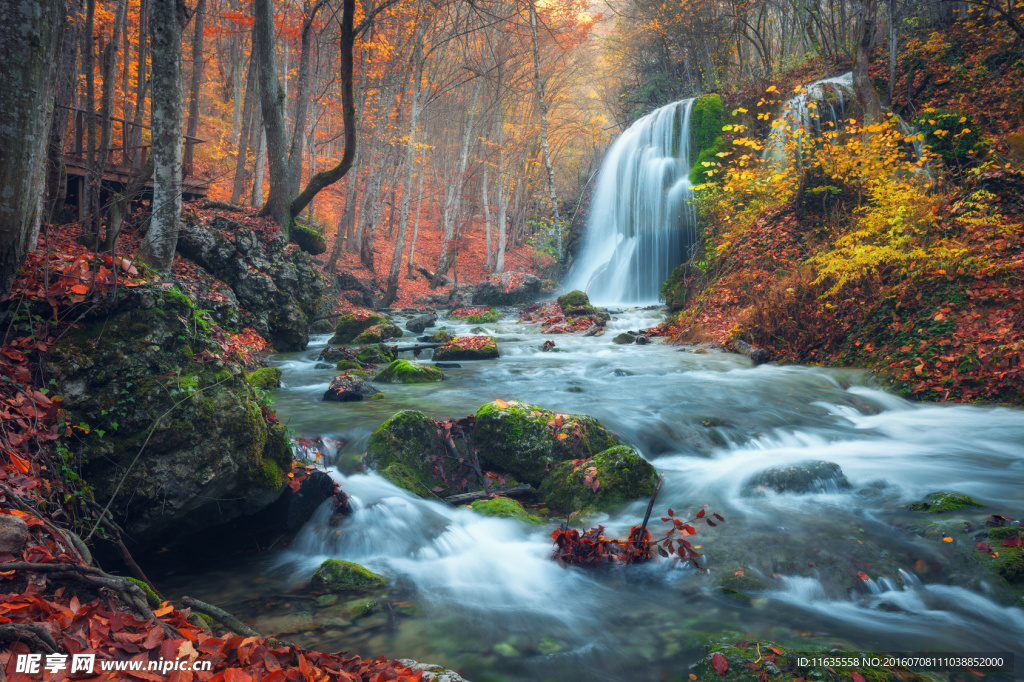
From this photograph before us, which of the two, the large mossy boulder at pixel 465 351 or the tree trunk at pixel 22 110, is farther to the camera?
the large mossy boulder at pixel 465 351

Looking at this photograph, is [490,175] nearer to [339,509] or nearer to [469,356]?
[469,356]

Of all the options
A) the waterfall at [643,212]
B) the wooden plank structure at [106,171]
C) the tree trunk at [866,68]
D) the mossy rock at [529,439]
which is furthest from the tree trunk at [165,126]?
the waterfall at [643,212]

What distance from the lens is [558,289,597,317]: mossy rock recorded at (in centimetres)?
1775

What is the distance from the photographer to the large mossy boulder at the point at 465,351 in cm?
1169

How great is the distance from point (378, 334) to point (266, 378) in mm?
5197

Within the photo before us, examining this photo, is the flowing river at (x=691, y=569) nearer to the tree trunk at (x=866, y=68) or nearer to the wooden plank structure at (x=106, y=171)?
the wooden plank structure at (x=106, y=171)

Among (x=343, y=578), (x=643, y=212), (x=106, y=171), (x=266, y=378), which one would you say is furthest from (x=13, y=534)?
(x=643, y=212)

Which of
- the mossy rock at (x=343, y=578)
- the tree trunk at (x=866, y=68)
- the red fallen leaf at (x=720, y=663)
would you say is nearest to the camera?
the red fallen leaf at (x=720, y=663)

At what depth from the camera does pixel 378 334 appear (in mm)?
13289

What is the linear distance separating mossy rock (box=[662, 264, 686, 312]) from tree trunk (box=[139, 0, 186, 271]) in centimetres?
1232

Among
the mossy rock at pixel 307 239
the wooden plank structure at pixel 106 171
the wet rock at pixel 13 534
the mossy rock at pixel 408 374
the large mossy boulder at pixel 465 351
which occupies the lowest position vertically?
the mossy rock at pixel 408 374

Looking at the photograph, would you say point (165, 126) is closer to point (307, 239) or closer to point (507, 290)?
point (307, 239)

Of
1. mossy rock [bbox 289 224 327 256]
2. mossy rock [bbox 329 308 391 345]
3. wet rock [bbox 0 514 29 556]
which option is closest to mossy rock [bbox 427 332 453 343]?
mossy rock [bbox 329 308 391 345]

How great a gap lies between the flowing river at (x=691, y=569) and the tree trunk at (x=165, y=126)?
301 centimetres
